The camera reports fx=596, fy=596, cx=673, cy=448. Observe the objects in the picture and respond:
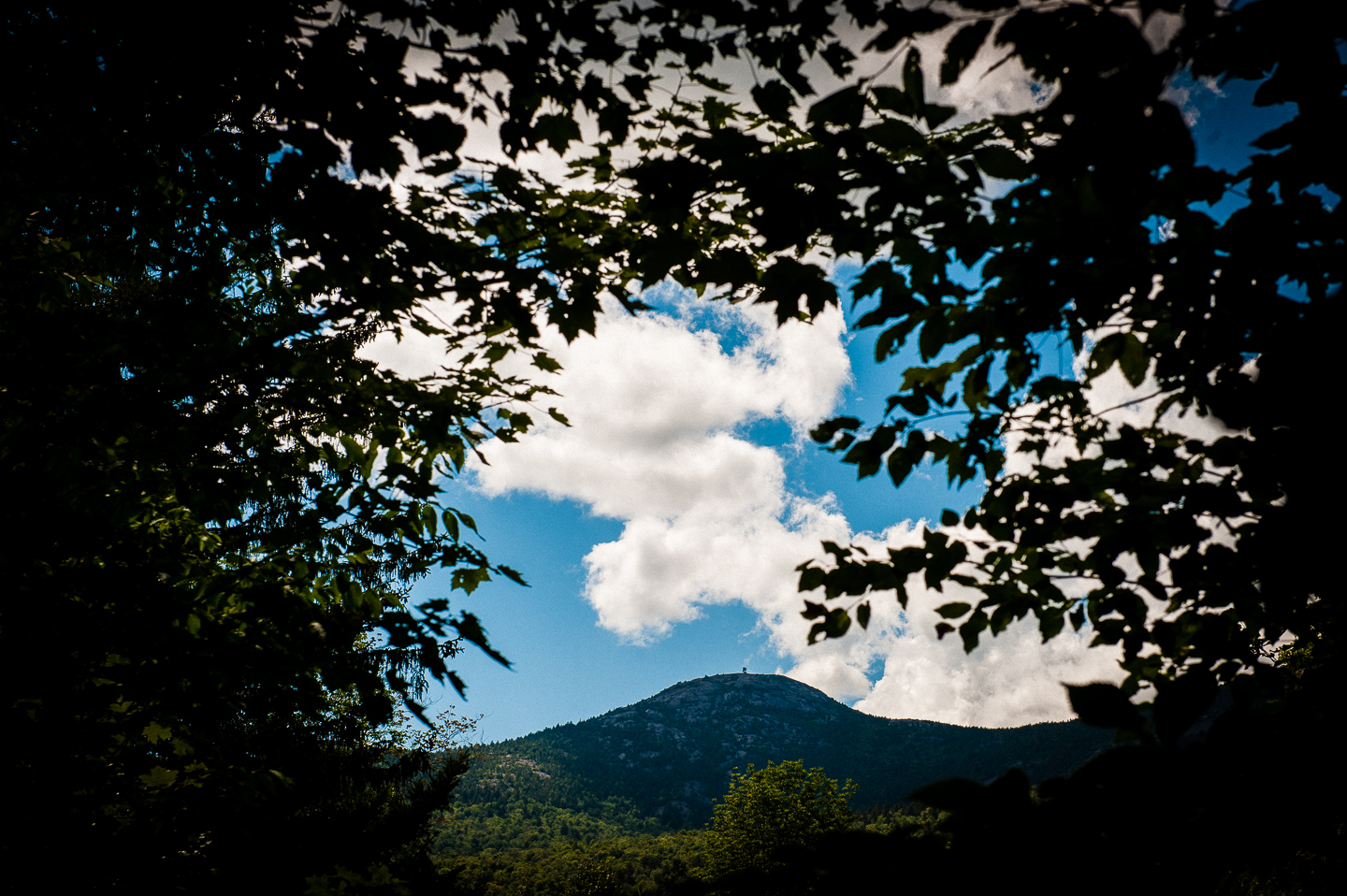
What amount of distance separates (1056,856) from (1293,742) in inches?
20.3

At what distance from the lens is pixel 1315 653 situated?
9.61ft

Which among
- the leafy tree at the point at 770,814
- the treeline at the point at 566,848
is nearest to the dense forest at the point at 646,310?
the leafy tree at the point at 770,814

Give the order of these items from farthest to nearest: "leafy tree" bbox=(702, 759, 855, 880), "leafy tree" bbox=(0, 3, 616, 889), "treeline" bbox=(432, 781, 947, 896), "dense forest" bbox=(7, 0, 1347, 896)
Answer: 1. "treeline" bbox=(432, 781, 947, 896)
2. "leafy tree" bbox=(702, 759, 855, 880)
3. "leafy tree" bbox=(0, 3, 616, 889)
4. "dense forest" bbox=(7, 0, 1347, 896)

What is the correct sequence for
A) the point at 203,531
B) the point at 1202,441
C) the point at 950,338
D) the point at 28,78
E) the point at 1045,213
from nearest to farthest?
the point at 1045,213 → the point at 950,338 → the point at 1202,441 → the point at 28,78 → the point at 203,531

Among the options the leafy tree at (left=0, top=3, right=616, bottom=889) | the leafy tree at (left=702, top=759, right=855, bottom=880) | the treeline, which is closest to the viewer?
the leafy tree at (left=0, top=3, right=616, bottom=889)

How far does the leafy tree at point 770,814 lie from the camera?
3978 centimetres

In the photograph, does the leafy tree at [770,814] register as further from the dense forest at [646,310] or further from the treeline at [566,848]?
the dense forest at [646,310]

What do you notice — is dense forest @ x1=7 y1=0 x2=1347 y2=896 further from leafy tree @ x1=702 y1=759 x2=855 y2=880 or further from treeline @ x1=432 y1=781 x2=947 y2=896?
treeline @ x1=432 y1=781 x2=947 y2=896

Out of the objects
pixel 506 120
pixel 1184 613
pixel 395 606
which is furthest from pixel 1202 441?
pixel 395 606

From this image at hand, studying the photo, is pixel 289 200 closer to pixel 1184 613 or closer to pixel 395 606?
pixel 395 606

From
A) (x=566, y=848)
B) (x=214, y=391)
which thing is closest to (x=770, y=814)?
(x=214, y=391)

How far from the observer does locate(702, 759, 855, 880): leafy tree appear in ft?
131

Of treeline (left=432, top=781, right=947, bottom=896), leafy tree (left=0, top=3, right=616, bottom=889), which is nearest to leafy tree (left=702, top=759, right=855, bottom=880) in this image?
treeline (left=432, top=781, right=947, bottom=896)

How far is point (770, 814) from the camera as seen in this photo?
4194 centimetres
